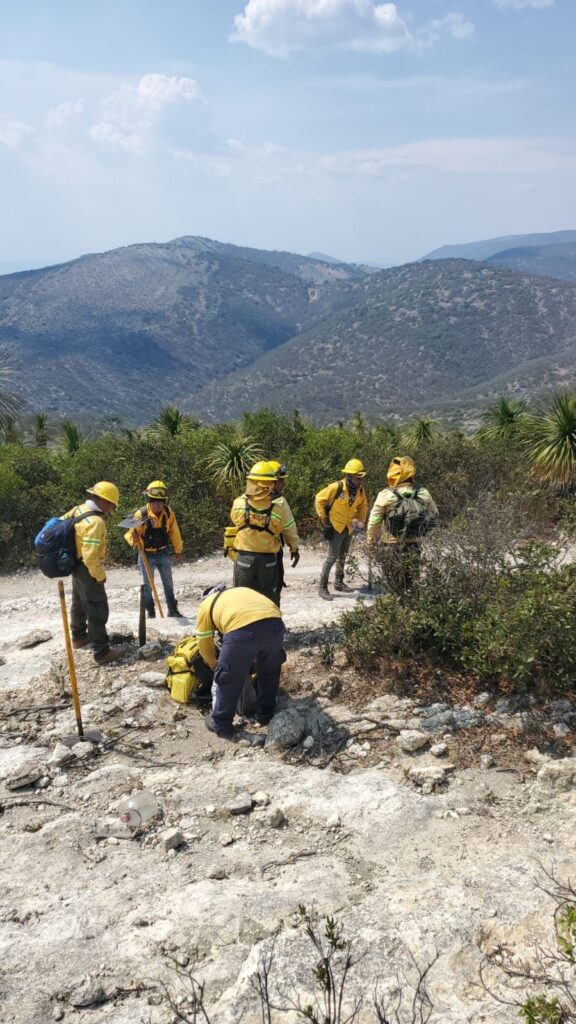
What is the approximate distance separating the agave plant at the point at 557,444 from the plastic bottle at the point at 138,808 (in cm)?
1001

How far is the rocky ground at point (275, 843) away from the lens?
304 centimetres

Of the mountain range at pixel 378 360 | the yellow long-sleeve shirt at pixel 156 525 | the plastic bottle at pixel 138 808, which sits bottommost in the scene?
the plastic bottle at pixel 138 808

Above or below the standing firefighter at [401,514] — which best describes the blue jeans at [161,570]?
below

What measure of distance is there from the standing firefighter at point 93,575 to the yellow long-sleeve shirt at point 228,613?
1607 mm

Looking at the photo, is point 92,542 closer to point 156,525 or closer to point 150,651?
point 150,651

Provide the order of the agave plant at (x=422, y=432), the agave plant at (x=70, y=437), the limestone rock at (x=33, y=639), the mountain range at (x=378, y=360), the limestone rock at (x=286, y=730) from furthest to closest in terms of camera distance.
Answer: the mountain range at (x=378, y=360) < the agave plant at (x=70, y=437) < the agave plant at (x=422, y=432) < the limestone rock at (x=33, y=639) < the limestone rock at (x=286, y=730)

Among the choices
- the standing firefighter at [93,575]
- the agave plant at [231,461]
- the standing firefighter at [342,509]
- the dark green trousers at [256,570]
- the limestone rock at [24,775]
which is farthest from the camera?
the agave plant at [231,461]

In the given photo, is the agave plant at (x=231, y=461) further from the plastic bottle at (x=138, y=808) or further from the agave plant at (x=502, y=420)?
the plastic bottle at (x=138, y=808)

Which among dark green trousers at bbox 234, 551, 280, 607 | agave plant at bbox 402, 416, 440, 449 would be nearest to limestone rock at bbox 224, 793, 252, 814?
dark green trousers at bbox 234, 551, 280, 607

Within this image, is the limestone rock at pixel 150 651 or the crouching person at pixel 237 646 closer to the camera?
the crouching person at pixel 237 646

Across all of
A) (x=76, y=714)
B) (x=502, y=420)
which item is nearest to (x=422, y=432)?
(x=502, y=420)

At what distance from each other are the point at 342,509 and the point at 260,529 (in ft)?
7.79

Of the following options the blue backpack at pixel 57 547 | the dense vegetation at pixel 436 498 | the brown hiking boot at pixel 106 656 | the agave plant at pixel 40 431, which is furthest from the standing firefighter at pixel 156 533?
the agave plant at pixel 40 431

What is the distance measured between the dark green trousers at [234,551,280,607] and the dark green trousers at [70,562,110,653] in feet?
4.62
